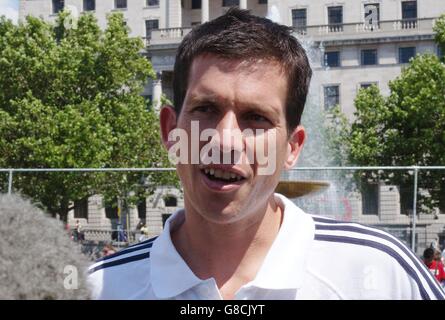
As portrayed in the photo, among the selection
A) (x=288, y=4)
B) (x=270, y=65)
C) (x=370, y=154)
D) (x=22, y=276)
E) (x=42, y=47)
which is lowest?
(x=370, y=154)

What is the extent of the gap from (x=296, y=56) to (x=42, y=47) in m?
26.9

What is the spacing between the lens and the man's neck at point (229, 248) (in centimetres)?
193

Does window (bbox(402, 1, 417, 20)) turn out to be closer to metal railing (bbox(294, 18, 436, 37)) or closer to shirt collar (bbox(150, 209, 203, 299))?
metal railing (bbox(294, 18, 436, 37))

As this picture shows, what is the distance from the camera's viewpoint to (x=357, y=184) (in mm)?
11398

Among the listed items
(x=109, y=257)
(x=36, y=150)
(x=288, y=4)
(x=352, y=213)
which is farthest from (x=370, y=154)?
(x=109, y=257)

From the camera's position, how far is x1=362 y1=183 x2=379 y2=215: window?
1087 cm

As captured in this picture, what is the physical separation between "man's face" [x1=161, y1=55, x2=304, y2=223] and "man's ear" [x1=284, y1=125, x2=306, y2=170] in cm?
10

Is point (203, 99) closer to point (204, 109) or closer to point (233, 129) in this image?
point (204, 109)

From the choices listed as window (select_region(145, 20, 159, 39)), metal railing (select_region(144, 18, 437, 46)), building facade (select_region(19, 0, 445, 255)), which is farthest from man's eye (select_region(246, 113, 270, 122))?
window (select_region(145, 20, 159, 39))

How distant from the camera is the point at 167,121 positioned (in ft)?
6.78

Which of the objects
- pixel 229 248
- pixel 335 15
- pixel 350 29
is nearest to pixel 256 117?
pixel 229 248

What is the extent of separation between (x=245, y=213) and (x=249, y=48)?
405 mm

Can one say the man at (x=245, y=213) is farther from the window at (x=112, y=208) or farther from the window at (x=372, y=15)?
the window at (x=372, y=15)
